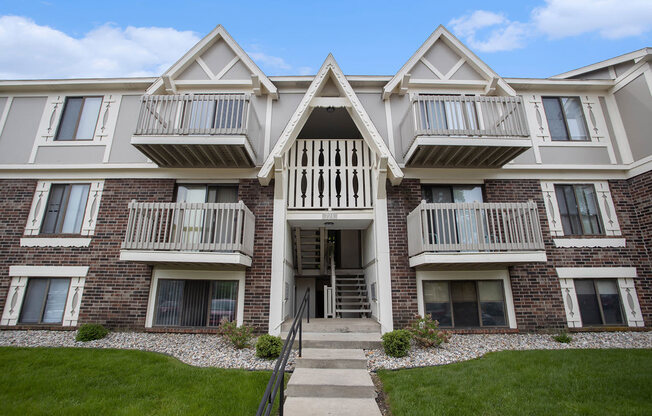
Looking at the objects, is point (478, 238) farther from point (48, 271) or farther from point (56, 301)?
point (48, 271)

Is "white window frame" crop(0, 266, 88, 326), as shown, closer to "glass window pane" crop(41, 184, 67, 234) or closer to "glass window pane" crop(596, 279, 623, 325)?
"glass window pane" crop(41, 184, 67, 234)

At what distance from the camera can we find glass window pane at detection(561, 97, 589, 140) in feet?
33.0

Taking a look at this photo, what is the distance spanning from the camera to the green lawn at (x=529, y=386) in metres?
4.40

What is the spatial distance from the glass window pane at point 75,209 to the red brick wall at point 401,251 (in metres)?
9.16

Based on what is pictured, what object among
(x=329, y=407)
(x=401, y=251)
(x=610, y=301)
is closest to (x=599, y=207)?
(x=610, y=301)

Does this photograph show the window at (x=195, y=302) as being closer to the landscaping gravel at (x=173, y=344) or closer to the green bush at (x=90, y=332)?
the landscaping gravel at (x=173, y=344)

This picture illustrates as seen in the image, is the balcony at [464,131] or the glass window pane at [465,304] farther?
the glass window pane at [465,304]

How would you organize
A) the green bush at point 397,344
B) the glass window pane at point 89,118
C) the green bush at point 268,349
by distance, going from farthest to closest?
the glass window pane at point 89,118
the green bush at point 397,344
the green bush at point 268,349

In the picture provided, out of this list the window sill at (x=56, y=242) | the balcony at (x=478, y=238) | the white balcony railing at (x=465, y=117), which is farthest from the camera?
the window sill at (x=56, y=242)

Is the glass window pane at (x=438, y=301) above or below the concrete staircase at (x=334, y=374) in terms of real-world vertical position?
above

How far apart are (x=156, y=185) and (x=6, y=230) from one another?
4.47 metres

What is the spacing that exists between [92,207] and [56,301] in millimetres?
2764

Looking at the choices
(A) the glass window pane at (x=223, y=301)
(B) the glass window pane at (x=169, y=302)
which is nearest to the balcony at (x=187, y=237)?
(A) the glass window pane at (x=223, y=301)

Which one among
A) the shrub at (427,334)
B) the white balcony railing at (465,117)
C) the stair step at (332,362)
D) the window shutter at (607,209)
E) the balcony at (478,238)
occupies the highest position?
the white balcony railing at (465,117)
